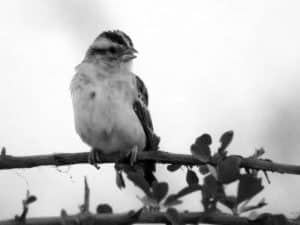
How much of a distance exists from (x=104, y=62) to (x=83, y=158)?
3032 mm

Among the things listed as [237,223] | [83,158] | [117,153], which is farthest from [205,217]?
[117,153]

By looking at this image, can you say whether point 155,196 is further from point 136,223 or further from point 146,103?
point 146,103

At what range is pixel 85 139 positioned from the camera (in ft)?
17.6

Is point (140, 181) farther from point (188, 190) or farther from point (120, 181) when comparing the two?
point (120, 181)

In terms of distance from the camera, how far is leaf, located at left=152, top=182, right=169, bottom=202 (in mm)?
2082

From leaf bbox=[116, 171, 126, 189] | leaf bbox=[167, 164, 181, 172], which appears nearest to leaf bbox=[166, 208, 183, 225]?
leaf bbox=[167, 164, 181, 172]

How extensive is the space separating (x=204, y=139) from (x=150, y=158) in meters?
0.67

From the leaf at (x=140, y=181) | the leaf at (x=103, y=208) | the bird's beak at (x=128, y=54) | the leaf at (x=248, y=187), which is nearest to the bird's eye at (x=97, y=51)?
the bird's beak at (x=128, y=54)

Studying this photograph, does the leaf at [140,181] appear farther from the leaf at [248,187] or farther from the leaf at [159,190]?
the leaf at [248,187]

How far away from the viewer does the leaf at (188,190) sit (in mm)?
2055

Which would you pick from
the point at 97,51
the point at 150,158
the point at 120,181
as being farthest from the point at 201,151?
the point at 97,51

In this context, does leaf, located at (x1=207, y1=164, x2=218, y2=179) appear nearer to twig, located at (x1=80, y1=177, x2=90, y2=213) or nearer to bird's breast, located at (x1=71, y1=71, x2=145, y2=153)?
twig, located at (x1=80, y1=177, x2=90, y2=213)

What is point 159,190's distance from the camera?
2.09m

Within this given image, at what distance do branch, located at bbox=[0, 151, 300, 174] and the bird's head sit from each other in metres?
3.10
